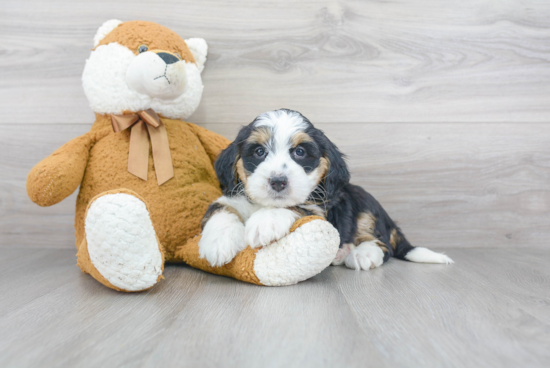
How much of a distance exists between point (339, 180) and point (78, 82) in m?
1.54

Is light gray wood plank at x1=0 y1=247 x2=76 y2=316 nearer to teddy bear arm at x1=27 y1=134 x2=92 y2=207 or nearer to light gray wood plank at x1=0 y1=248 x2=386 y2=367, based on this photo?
light gray wood plank at x1=0 y1=248 x2=386 y2=367

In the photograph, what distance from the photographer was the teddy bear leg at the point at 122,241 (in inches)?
45.0

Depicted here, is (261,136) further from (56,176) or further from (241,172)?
(56,176)

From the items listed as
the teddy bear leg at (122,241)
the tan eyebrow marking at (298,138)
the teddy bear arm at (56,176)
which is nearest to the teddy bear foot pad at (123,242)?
the teddy bear leg at (122,241)

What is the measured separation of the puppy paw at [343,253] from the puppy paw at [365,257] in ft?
0.04

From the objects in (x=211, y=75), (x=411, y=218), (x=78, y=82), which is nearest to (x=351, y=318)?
(x=411, y=218)

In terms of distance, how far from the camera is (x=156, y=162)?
1.66 m

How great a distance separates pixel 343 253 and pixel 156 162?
87 centimetres

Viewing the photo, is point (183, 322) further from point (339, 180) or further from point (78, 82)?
point (78, 82)

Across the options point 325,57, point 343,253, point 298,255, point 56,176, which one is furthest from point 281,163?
point 325,57

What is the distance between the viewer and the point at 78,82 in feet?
7.11

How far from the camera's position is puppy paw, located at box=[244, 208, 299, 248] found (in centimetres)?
133

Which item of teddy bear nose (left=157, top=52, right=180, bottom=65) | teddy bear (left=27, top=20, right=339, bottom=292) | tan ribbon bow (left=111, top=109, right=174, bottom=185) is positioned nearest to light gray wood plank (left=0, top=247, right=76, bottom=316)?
teddy bear (left=27, top=20, right=339, bottom=292)

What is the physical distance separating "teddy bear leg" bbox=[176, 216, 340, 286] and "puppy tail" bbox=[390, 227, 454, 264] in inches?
26.9
